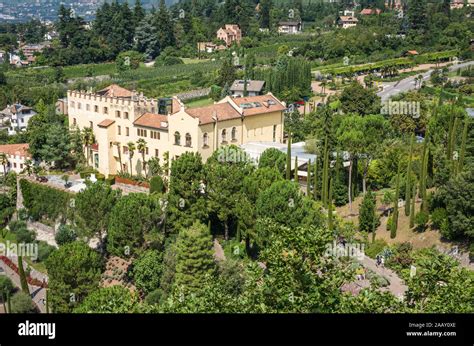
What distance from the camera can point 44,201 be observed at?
132 feet

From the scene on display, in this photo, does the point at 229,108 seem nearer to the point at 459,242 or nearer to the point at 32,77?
the point at 459,242

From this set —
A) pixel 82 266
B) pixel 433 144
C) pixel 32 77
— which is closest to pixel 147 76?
pixel 32 77

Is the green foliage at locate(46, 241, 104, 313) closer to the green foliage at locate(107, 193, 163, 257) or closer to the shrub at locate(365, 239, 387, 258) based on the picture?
the green foliage at locate(107, 193, 163, 257)

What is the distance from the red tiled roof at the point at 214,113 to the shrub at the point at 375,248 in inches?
515

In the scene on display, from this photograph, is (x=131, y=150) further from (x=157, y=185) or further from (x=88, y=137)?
(x=157, y=185)

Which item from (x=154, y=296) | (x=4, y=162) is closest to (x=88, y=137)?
(x=4, y=162)

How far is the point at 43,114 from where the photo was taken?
59.1m

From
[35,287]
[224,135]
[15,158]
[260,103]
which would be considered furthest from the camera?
[15,158]

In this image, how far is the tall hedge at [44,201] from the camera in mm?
39125

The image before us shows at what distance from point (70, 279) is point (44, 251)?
9469 millimetres

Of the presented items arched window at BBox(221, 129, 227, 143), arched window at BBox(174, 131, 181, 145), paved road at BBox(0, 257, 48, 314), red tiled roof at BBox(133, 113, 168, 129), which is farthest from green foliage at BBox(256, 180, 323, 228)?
red tiled roof at BBox(133, 113, 168, 129)

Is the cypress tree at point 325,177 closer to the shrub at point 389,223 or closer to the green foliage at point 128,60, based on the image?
the shrub at point 389,223

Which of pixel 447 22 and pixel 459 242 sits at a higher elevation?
pixel 447 22

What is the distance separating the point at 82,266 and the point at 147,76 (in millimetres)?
61204
